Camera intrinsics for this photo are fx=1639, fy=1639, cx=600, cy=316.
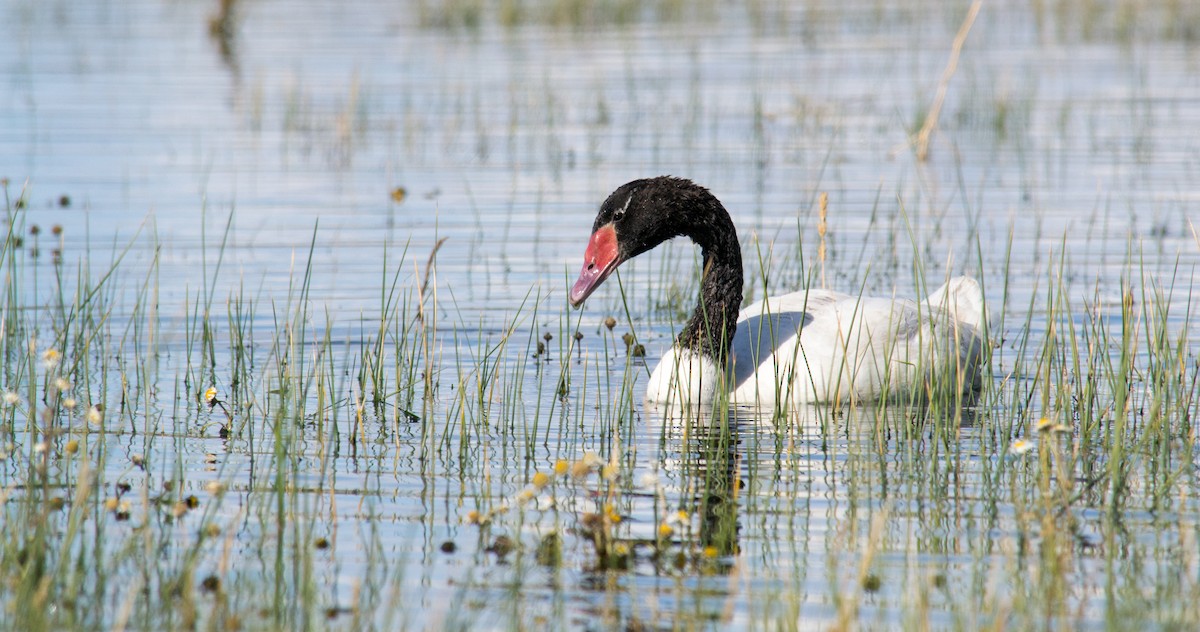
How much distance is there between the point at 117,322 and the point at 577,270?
9.98ft

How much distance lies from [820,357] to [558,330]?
77.1 inches

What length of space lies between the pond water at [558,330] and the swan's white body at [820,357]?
0.20 meters

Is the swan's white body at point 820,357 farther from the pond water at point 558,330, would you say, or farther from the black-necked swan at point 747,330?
the pond water at point 558,330

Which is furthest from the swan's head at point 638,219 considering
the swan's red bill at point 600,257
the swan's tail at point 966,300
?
the swan's tail at point 966,300

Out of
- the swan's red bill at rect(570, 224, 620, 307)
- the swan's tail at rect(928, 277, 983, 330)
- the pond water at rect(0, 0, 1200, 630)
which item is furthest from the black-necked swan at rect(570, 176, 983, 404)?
the pond water at rect(0, 0, 1200, 630)

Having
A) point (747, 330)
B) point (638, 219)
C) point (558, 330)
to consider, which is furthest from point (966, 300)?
point (558, 330)

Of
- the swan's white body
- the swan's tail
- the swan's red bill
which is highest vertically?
the swan's red bill

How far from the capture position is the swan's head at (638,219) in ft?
25.8

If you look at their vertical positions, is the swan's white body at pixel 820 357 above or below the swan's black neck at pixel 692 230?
below

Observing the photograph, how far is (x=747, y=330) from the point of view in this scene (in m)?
8.30

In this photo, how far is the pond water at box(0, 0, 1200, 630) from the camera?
16.3 ft

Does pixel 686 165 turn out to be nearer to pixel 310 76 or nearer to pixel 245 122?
pixel 245 122

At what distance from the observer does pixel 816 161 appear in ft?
48.3

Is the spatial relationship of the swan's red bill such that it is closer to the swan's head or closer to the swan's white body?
the swan's head
